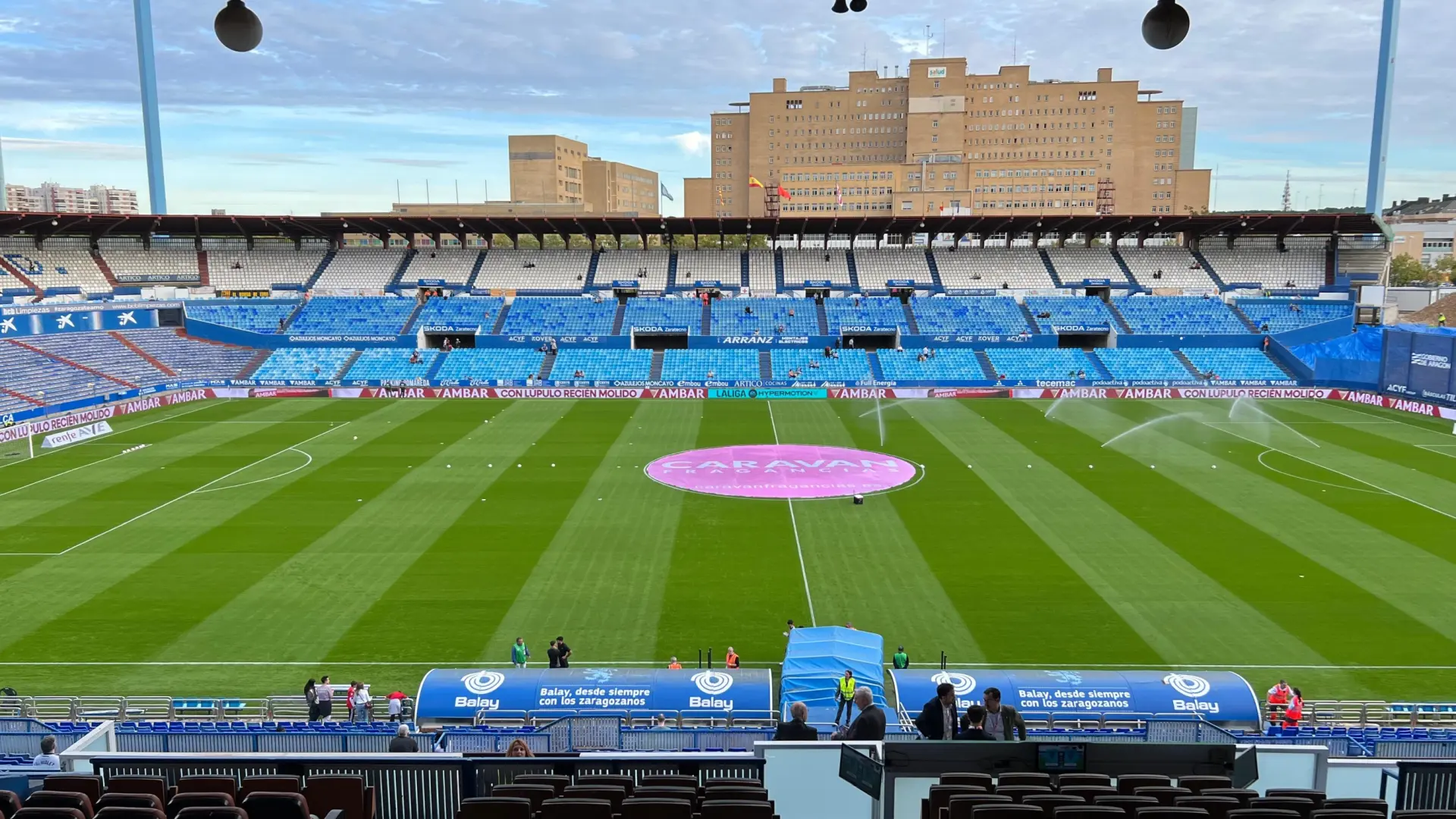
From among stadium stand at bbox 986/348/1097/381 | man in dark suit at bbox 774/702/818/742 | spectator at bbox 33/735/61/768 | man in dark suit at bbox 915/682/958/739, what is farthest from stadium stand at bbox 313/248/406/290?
man in dark suit at bbox 915/682/958/739

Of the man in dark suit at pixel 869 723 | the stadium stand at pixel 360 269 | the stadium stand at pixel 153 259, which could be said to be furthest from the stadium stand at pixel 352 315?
the man in dark suit at pixel 869 723

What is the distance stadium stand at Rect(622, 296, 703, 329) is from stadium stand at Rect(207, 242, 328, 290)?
27.6 metres

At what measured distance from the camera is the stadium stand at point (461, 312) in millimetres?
68875

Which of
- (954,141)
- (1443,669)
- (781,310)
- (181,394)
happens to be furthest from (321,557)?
(954,141)

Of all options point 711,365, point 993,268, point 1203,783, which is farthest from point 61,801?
point 993,268

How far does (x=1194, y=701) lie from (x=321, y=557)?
22299 mm

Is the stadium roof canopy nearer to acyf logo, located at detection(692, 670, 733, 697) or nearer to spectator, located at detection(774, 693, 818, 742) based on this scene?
acyf logo, located at detection(692, 670, 733, 697)

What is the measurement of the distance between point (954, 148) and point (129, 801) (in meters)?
180

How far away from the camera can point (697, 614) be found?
72.8 feet

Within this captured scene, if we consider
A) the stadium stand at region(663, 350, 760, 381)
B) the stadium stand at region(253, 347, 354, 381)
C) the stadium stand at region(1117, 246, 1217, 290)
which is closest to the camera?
the stadium stand at region(253, 347, 354, 381)

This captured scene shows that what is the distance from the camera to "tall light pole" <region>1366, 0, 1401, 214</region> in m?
64.0

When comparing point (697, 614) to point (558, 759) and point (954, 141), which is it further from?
point (954, 141)

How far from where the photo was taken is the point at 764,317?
7031cm

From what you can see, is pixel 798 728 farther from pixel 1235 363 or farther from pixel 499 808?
pixel 1235 363
